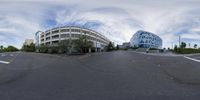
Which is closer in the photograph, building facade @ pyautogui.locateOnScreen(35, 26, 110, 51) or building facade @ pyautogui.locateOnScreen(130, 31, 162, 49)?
building facade @ pyautogui.locateOnScreen(35, 26, 110, 51)

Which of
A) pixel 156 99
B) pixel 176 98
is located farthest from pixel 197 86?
pixel 156 99

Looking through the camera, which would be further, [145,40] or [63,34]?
[145,40]

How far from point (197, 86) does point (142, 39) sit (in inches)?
5335

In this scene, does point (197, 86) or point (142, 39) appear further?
point (142, 39)

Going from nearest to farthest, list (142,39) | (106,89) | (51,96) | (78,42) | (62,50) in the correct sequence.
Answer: (51,96) < (106,89) < (78,42) < (62,50) < (142,39)

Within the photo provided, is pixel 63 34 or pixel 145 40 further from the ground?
pixel 63 34

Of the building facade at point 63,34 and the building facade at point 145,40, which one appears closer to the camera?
the building facade at point 63,34

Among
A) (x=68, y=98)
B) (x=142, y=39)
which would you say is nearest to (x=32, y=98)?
(x=68, y=98)

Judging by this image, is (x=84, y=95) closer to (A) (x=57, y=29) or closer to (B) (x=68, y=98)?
Answer: (B) (x=68, y=98)

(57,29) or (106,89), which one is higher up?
(57,29)

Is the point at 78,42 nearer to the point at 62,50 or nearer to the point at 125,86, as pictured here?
the point at 62,50

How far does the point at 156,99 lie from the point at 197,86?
2.52m

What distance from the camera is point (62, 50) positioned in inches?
2571

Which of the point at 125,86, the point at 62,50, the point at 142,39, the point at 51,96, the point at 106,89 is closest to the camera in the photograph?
the point at 51,96
